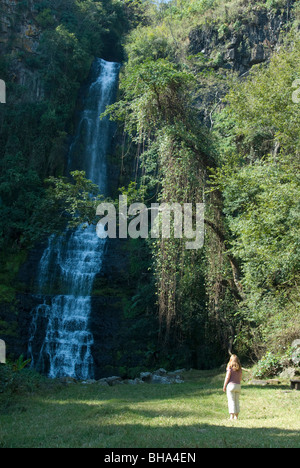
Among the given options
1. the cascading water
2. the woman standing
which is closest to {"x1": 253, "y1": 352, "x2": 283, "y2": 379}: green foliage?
the woman standing

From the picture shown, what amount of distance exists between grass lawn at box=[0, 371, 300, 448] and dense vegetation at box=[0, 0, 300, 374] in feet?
10.4

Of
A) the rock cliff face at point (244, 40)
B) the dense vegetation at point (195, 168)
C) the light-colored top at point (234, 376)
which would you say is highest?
the rock cliff face at point (244, 40)

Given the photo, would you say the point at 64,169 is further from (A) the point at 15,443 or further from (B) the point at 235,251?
(A) the point at 15,443

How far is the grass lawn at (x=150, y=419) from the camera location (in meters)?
5.34

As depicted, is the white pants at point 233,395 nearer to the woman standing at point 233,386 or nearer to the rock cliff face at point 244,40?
the woman standing at point 233,386

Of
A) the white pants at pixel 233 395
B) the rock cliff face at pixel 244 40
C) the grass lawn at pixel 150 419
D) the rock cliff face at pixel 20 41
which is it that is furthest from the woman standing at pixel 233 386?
the rock cliff face at pixel 20 41

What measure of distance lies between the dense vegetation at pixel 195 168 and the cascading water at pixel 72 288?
1367 mm

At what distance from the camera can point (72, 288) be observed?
21.3 m

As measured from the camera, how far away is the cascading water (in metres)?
18.9

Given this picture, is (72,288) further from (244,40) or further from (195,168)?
(244,40)

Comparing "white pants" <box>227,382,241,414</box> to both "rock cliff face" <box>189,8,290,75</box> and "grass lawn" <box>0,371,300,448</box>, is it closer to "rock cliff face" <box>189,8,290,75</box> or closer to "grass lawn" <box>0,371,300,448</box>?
"grass lawn" <box>0,371,300,448</box>

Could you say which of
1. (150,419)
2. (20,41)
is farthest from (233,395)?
(20,41)

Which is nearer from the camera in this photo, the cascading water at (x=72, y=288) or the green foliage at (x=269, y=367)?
the green foliage at (x=269, y=367)
